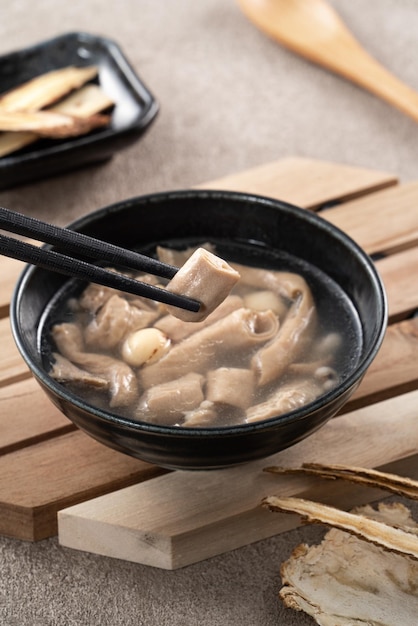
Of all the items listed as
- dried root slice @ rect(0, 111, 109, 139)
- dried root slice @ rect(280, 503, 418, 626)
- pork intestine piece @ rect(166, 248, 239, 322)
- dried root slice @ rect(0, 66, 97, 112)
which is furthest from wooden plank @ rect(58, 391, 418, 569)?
dried root slice @ rect(0, 66, 97, 112)

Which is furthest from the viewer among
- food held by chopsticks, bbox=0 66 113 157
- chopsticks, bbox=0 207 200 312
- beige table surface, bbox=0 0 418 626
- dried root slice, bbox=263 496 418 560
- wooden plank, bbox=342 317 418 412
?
food held by chopsticks, bbox=0 66 113 157

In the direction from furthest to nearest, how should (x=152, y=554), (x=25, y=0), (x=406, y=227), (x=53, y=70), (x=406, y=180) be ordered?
1. (x=25, y=0)
2. (x=53, y=70)
3. (x=406, y=180)
4. (x=406, y=227)
5. (x=152, y=554)

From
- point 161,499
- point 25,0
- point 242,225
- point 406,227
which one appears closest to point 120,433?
point 161,499

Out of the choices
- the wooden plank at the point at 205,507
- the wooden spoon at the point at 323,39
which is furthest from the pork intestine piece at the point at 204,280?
the wooden spoon at the point at 323,39

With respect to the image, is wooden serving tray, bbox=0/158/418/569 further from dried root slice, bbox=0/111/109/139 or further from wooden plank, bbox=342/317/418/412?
dried root slice, bbox=0/111/109/139

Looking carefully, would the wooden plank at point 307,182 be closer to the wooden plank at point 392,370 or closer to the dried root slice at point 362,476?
the wooden plank at point 392,370

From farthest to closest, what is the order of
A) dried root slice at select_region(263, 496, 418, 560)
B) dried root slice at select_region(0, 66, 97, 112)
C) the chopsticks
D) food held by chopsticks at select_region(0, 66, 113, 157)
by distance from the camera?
dried root slice at select_region(0, 66, 97, 112) → food held by chopsticks at select_region(0, 66, 113, 157) → dried root slice at select_region(263, 496, 418, 560) → the chopsticks

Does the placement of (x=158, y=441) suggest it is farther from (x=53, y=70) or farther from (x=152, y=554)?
(x=53, y=70)
